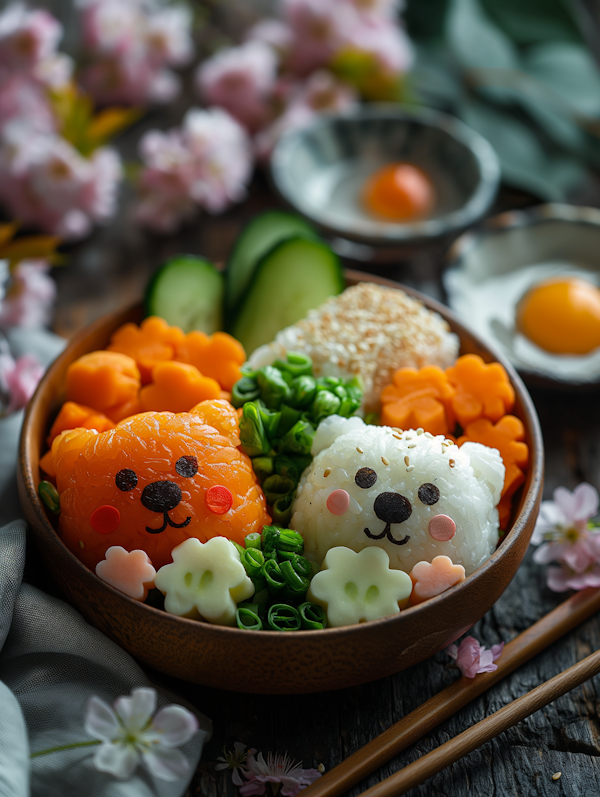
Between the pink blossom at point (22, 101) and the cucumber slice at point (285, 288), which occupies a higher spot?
the pink blossom at point (22, 101)

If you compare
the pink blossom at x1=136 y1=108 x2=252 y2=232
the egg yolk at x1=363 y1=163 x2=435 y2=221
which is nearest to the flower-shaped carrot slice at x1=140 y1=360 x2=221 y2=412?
the pink blossom at x1=136 y1=108 x2=252 y2=232

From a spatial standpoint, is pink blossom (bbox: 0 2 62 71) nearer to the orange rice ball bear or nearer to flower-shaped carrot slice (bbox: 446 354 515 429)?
the orange rice ball bear

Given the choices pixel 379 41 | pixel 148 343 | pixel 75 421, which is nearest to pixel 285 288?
pixel 148 343

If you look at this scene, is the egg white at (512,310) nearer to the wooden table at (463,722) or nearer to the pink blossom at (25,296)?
the wooden table at (463,722)

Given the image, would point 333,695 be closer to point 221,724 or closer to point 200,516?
point 221,724

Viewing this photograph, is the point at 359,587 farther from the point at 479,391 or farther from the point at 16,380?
the point at 16,380

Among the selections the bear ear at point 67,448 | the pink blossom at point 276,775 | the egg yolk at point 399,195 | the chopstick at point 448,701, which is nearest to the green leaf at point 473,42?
the egg yolk at point 399,195

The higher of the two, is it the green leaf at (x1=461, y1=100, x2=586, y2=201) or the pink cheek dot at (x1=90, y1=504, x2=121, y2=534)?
the pink cheek dot at (x1=90, y1=504, x2=121, y2=534)
